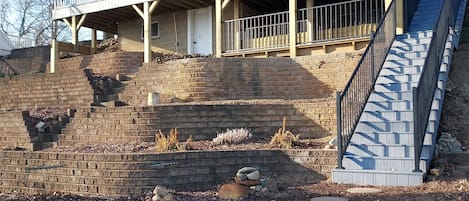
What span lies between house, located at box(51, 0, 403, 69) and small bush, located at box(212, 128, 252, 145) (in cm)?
538

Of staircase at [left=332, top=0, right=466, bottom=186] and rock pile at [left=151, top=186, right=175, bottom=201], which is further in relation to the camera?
staircase at [left=332, top=0, right=466, bottom=186]

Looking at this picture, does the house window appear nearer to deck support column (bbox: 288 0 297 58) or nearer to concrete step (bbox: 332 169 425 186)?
deck support column (bbox: 288 0 297 58)

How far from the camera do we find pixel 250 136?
9.64 m

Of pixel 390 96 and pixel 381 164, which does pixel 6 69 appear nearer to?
pixel 390 96

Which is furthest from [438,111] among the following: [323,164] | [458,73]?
[458,73]

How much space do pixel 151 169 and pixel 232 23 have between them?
32.9ft

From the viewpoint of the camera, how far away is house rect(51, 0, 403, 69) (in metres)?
14.8

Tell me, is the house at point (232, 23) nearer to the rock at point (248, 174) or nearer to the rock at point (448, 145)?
the rock at point (448, 145)

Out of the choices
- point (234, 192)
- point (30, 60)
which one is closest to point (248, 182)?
point (234, 192)

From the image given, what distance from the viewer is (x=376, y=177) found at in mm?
7281

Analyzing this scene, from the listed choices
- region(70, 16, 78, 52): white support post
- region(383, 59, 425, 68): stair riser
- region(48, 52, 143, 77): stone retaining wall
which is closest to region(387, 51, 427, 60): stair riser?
region(383, 59, 425, 68): stair riser

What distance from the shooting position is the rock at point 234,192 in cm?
680

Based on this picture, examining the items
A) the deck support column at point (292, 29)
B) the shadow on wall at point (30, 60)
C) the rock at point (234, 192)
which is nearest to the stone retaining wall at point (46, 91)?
the shadow on wall at point (30, 60)

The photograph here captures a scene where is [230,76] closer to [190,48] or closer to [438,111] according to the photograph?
[438,111]
